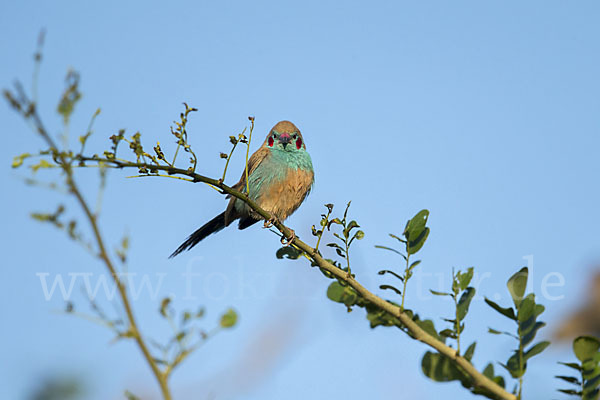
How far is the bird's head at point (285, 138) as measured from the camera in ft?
18.4

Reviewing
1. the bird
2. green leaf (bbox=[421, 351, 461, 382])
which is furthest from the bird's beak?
green leaf (bbox=[421, 351, 461, 382])

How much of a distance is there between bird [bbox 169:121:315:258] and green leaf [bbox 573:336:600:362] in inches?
140

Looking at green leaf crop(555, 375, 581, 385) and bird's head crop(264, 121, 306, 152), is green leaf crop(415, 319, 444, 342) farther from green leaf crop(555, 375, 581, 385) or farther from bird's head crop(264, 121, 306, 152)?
bird's head crop(264, 121, 306, 152)

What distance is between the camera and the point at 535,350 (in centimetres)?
189

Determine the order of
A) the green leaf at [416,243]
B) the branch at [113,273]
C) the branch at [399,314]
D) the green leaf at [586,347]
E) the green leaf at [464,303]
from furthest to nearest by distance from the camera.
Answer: the green leaf at [416,243] → the green leaf at [464,303] → the green leaf at [586,347] → the branch at [399,314] → the branch at [113,273]

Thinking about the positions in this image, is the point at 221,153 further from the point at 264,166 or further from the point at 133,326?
the point at 264,166

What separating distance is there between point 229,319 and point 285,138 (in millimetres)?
4402

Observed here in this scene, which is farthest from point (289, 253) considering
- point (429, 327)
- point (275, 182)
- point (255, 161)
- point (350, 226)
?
point (255, 161)

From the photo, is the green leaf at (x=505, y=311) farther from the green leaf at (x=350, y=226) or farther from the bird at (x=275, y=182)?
the bird at (x=275, y=182)

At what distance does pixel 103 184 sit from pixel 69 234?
14 cm

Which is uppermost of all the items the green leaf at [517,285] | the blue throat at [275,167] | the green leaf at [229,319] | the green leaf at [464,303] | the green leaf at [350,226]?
the blue throat at [275,167]

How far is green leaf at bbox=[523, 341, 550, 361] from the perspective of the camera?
187cm

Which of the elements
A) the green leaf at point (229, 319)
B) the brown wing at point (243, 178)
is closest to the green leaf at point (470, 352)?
the green leaf at point (229, 319)

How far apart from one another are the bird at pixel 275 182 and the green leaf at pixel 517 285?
3433mm
